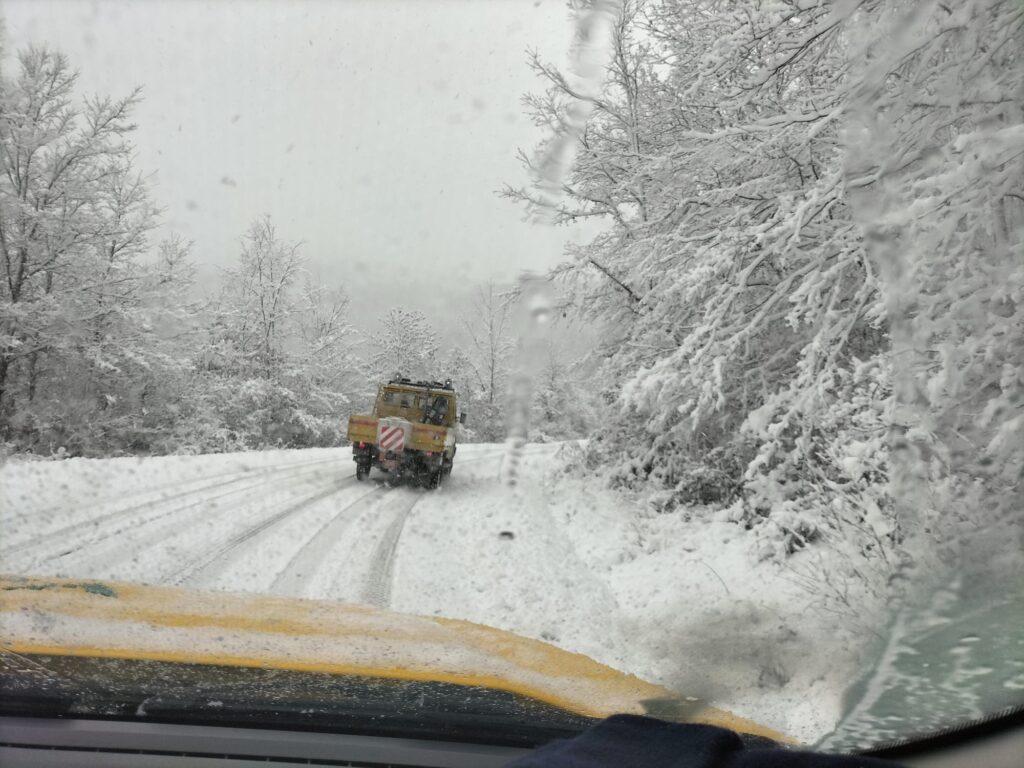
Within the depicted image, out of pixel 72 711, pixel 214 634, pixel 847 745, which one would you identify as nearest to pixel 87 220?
pixel 214 634

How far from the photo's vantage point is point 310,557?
16.7 ft

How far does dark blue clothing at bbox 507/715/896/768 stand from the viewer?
4.88 feet

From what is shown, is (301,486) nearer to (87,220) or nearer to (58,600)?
(87,220)

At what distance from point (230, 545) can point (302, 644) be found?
7.76ft

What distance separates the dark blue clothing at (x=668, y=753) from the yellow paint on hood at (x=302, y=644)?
2.77ft

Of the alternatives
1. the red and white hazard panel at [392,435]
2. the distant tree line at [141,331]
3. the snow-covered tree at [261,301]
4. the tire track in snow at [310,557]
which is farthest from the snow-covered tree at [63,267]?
the red and white hazard panel at [392,435]

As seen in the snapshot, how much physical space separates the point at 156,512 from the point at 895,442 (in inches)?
200

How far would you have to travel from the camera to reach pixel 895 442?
3.97 m

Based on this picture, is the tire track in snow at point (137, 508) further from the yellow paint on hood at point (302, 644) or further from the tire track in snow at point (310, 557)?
the yellow paint on hood at point (302, 644)

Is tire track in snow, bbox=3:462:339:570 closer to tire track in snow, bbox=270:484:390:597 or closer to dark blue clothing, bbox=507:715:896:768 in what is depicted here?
tire track in snow, bbox=270:484:390:597

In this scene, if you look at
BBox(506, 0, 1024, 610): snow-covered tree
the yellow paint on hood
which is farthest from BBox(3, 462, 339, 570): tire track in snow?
BBox(506, 0, 1024, 610): snow-covered tree

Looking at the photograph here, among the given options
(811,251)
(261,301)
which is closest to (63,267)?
(261,301)

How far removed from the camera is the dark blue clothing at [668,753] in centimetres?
149

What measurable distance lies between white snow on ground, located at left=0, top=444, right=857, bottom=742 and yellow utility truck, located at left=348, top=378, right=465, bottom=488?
27.4 inches
